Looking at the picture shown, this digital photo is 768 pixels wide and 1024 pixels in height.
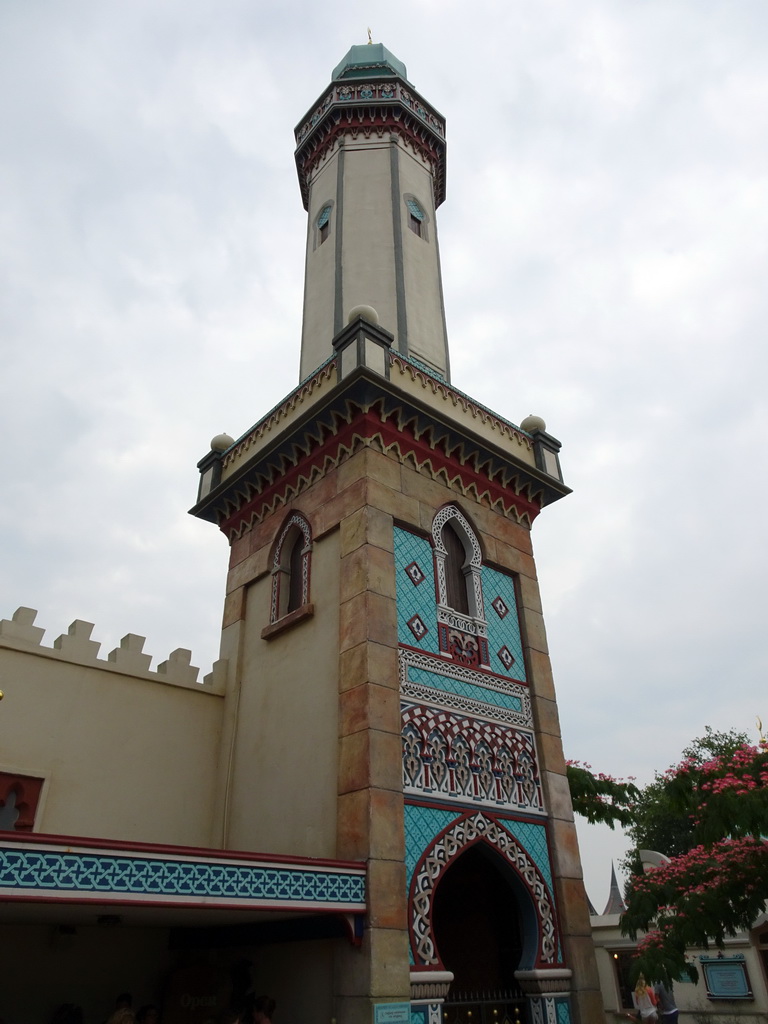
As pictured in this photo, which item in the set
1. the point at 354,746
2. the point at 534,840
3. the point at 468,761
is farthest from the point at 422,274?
the point at 534,840

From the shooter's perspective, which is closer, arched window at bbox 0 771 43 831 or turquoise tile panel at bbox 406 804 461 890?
turquoise tile panel at bbox 406 804 461 890

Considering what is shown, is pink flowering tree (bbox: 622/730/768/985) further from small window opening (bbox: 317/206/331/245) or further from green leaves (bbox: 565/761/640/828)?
small window opening (bbox: 317/206/331/245)

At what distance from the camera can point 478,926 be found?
31.2ft

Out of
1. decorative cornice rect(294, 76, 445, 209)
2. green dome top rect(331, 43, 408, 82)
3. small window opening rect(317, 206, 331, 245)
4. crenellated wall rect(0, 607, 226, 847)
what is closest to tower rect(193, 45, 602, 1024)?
crenellated wall rect(0, 607, 226, 847)

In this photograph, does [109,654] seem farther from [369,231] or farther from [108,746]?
[369,231]

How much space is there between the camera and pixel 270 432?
449 inches

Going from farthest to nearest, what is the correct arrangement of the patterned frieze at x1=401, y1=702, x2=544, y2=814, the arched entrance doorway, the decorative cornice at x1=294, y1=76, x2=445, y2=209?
the decorative cornice at x1=294, y1=76, x2=445, y2=209
the arched entrance doorway
the patterned frieze at x1=401, y1=702, x2=544, y2=814

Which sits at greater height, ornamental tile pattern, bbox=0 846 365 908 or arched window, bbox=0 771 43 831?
arched window, bbox=0 771 43 831

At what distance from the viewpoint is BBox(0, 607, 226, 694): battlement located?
348 inches

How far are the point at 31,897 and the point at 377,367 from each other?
6807 mm

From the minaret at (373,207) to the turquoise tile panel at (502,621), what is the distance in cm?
383

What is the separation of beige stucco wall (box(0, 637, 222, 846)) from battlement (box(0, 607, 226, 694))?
0.11 feet

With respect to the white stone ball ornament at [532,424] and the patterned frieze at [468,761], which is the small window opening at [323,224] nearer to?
the white stone ball ornament at [532,424]

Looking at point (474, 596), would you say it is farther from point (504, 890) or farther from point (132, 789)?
point (132, 789)
